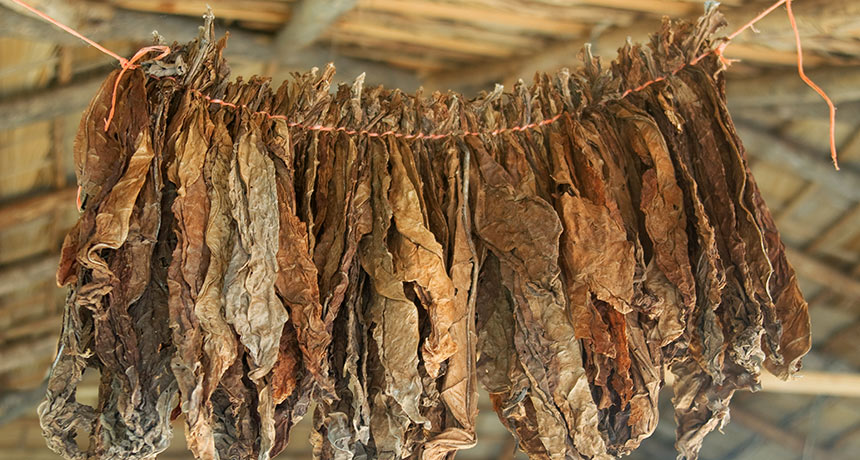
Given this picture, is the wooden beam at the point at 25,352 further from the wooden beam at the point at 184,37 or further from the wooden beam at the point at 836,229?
the wooden beam at the point at 836,229

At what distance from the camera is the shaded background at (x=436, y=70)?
2.11m

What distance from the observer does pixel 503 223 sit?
1.22 meters

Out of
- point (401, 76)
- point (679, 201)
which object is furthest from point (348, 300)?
point (401, 76)

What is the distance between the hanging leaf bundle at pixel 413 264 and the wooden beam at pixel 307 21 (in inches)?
35.7

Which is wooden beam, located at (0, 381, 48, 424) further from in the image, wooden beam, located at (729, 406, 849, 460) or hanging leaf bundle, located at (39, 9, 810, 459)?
wooden beam, located at (729, 406, 849, 460)

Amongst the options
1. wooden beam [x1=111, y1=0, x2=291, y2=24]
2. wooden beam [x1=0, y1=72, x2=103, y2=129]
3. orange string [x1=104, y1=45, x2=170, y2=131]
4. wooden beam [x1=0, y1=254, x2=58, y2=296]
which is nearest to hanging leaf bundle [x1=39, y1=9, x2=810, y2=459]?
orange string [x1=104, y1=45, x2=170, y2=131]

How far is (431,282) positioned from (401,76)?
6.08 ft

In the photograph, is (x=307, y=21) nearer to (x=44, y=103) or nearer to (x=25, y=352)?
(x=44, y=103)

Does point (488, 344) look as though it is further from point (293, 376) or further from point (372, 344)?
point (293, 376)

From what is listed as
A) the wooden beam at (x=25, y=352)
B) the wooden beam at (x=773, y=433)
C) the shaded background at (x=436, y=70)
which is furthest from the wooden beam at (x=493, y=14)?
the wooden beam at (x=773, y=433)

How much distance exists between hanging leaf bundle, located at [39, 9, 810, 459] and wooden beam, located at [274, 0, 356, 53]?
2.97 feet

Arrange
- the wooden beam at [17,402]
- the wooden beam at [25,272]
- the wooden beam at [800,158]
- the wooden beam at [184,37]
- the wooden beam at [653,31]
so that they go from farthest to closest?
1. the wooden beam at [17,402]
2. the wooden beam at [25,272]
3. the wooden beam at [800,158]
4. the wooden beam at [184,37]
5. the wooden beam at [653,31]

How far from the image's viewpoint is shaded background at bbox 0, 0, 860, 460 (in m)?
2.11

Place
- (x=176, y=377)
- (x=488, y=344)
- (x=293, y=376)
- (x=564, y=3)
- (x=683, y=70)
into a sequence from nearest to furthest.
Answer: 1. (x=176, y=377)
2. (x=293, y=376)
3. (x=488, y=344)
4. (x=683, y=70)
5. (x=564, y=3)
